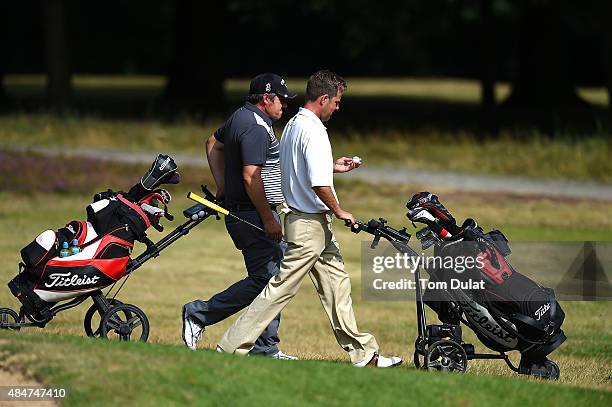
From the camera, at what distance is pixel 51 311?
32.7 feet

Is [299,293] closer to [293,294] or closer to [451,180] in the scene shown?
[293,294]

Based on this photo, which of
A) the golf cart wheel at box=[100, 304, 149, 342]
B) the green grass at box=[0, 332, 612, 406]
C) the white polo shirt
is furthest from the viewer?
the golf cart wheel at box=[100, 304, 149, 342]

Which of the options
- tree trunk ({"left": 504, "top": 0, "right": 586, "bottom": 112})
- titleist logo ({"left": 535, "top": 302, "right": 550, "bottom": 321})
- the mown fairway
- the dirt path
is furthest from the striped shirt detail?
tree trunk ({"left": 504, "top": 0, "right": 586, "bottom": 112})

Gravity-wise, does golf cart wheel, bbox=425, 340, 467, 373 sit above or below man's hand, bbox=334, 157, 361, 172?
below

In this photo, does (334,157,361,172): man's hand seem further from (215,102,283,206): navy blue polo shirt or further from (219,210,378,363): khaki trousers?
(219,210,378,363): khaki trousers

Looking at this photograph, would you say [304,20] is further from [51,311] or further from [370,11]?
[51,311]

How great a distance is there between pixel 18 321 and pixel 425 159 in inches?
743

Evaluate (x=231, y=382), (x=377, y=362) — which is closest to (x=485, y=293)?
(x=377, y=362)

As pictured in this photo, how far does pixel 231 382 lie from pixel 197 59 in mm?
34275

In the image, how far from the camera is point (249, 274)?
33.2 feet

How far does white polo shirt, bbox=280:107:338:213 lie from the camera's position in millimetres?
9305

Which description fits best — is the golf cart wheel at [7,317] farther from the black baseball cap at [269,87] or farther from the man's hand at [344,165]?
the man's hand at [344,165]

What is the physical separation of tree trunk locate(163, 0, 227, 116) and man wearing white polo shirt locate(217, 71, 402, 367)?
1249 inches

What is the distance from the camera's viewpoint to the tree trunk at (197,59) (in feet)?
137
